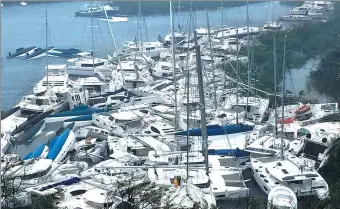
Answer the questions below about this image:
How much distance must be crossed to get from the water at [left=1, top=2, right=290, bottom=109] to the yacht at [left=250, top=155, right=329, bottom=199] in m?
6.20

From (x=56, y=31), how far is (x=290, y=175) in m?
14.1

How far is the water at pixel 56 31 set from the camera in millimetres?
13008

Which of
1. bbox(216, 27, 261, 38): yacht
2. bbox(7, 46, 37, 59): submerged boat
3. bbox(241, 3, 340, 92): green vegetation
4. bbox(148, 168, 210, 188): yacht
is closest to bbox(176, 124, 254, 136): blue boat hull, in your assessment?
bbox(148, 168, 210, 188): yacht

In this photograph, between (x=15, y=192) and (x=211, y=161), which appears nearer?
(x=15, y=192)

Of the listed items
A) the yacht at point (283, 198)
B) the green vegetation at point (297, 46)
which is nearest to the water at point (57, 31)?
the green vegetation at point (297, 46)

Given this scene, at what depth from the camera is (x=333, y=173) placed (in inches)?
257

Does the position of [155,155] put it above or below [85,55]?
below

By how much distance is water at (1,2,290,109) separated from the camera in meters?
13.0

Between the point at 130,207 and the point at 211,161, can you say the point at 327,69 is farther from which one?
the point at 130,207

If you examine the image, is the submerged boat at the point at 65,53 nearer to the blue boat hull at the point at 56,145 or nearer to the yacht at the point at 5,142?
the yacht at the point at 5,142

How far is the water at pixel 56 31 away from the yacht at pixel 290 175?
620 cm

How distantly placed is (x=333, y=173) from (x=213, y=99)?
10.2 feet

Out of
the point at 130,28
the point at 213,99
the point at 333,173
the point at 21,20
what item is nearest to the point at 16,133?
the point at 213,99

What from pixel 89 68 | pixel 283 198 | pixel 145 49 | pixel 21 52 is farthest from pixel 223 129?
pixel 21 52
